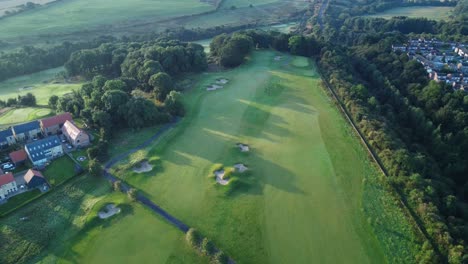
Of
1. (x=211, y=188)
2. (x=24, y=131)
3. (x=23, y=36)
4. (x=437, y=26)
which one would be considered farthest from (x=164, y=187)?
(x=437, y=26)

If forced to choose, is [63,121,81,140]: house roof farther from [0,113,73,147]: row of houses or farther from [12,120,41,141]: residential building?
[12,120,41,141]: residential building

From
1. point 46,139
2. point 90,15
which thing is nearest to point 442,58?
point 46,139

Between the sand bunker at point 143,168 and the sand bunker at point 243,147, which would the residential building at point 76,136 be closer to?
the sand bunker at point 143,168

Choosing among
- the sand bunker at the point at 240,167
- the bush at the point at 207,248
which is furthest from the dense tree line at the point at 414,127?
the bush at the point at 207,248

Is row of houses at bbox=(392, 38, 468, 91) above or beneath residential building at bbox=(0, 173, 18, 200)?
above

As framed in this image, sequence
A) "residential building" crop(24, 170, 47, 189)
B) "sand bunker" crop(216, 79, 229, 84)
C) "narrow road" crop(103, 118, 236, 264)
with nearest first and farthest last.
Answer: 1. "narrow road" crop(103, 118, 236, 264)
2. "residential building" crop(24, 170, 47, 189)
3. "sand bunker" crop(216, 79, 229, 84)

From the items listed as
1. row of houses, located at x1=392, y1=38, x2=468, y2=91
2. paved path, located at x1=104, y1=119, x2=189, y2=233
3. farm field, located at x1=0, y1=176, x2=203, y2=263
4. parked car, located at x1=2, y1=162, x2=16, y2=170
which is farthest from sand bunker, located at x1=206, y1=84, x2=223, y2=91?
row of houses, located at x1=392, y1=38, x2=468, y2=91
